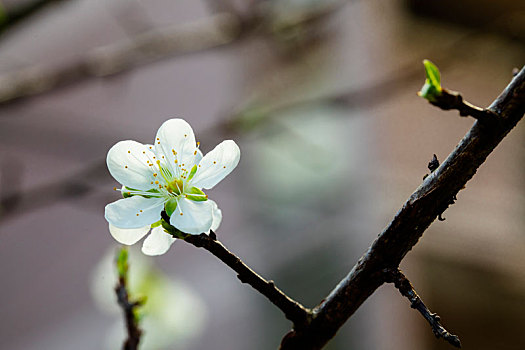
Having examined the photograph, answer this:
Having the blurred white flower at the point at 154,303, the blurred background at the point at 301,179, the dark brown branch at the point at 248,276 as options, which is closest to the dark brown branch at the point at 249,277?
the dark brown branch at the point at 248,276

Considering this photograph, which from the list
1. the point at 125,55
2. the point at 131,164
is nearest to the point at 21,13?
the point at 125,55

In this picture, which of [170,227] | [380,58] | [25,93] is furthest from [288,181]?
[170,227]

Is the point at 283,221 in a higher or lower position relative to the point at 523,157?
higher

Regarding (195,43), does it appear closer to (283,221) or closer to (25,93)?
(25,93)

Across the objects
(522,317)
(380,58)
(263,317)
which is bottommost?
(522,317)

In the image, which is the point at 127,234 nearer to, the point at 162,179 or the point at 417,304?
the point at 162,179

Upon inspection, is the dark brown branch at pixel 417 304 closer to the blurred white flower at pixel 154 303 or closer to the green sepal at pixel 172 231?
the green sepal at pixel 172 231

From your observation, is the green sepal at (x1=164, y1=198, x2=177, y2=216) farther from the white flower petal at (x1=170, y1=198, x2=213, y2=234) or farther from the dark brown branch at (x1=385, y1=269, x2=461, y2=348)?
the dark brown branch at (x1=385, y1=269, x2=461, y2=348)
